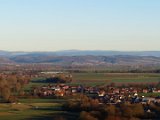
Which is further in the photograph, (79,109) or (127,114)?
(79,109)

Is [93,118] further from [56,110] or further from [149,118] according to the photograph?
[56,110]

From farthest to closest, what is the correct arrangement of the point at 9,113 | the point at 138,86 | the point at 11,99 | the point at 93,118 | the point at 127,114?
the point at 138,86, the point at 11,99, the point at 9,113, the point at 127,114, the point at 93,118

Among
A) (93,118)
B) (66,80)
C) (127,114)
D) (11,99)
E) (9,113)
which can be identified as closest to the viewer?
(93,118)

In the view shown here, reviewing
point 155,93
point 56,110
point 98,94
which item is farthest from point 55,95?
point 56,110

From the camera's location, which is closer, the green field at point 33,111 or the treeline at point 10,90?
the green field at point 33,111

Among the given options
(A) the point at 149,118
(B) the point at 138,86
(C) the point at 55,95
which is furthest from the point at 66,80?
(A) the point at 149,118

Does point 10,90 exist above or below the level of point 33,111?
below

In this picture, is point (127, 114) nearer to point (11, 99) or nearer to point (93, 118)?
point (93, 118)

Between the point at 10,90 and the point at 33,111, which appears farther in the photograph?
the point at 10,90

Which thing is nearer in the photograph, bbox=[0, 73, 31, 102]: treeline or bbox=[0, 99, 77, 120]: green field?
bbox=[0, 99, 77, 120]: green field
